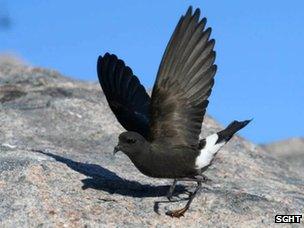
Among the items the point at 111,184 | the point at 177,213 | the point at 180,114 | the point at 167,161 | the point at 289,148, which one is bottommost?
the point at 177,213

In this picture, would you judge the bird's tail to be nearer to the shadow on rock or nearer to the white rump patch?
the white rump patch

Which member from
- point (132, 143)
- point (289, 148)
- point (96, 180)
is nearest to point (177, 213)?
point (132, 143)

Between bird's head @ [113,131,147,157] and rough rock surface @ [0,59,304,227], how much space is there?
46 centimetres

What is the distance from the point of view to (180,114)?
8812 millimetres

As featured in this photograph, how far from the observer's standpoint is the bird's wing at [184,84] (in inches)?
343

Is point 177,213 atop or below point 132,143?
below

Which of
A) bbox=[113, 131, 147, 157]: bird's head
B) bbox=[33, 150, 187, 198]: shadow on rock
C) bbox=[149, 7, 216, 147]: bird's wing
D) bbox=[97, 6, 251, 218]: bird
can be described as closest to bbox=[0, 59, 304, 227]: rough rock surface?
bbox=[33, 150, 187, 198]: shadow on rock

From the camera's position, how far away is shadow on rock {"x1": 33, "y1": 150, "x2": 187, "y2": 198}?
Answer: 906 centimetres

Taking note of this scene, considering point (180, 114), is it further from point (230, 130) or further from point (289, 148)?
point (289, 148)

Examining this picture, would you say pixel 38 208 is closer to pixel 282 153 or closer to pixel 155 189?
pixel 155 189

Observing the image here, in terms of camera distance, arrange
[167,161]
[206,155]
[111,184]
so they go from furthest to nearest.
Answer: [111,184] → [206,155] → [167,161]

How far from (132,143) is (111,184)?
66 centimetres

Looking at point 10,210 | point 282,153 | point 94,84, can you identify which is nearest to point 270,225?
point 10,210

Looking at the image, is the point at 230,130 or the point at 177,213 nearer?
the point at 177,213
